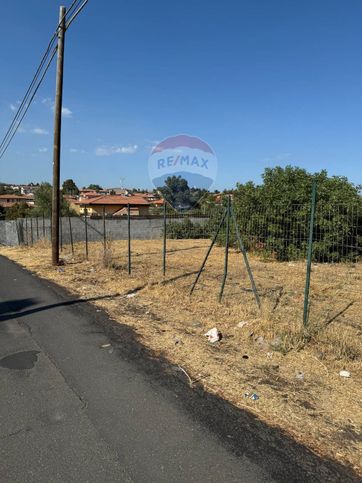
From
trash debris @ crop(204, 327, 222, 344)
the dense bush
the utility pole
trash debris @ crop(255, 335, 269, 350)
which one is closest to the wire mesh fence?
the utility pole

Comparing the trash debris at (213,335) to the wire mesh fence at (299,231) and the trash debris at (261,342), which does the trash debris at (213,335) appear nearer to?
the trash debris at (261,342)

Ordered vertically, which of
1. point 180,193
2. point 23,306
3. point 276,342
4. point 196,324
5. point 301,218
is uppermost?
point 180,193

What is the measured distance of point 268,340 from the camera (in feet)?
16.8

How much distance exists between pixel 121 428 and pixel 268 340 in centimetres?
267

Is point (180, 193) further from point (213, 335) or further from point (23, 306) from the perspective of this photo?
point (213, 335)

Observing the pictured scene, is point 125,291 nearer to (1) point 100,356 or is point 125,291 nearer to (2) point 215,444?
(1) point 100,356

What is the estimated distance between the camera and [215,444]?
9.37 ft

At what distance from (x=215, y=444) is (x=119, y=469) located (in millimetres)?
750

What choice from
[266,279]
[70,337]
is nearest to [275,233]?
[266,279]

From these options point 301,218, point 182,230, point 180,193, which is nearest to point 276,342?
point 301,218

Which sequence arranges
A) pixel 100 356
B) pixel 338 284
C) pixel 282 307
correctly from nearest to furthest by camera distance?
pixel 100 356, pixel 282 307, pixel 338 284

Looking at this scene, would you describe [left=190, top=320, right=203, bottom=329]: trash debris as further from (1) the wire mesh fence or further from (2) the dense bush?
(2) the dense bush

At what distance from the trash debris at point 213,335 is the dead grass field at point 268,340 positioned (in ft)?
0.28

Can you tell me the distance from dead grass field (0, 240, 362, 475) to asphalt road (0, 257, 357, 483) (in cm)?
28
